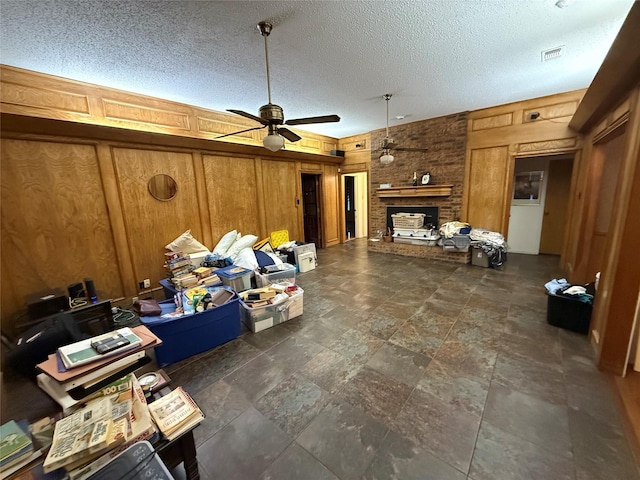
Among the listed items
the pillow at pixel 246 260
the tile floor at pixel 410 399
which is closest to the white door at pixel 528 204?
the tile floor at pixel 410 399

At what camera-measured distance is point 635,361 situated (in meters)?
1.99

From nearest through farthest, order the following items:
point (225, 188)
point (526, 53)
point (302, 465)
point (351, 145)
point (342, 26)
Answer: point (302, 465) < point (342, 26) < point (526, 53) < point (225, 188) < point (351, 145)

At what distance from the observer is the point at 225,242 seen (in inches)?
174

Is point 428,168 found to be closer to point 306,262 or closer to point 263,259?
point 306,262

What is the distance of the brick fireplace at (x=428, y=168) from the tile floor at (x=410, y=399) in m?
2.71

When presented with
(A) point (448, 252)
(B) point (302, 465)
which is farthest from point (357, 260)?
(B) point (302, 465)

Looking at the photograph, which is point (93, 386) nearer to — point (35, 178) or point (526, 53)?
point (35, 178)

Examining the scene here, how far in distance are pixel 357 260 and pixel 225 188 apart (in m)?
3.16

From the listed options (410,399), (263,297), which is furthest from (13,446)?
(263,297)

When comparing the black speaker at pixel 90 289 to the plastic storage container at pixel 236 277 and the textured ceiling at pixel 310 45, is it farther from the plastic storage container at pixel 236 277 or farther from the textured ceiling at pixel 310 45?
the textured ceiling at pixel 310 45

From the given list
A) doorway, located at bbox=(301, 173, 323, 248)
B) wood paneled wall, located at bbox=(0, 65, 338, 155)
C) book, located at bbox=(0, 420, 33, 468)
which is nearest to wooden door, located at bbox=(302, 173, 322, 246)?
doorway, located at bbox=(301, 173, 323, 248)

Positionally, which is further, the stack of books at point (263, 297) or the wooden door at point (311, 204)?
the wooden door at point (311, 204)

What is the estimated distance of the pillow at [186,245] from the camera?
3.90 meters

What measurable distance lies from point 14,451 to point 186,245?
11.4 ft
